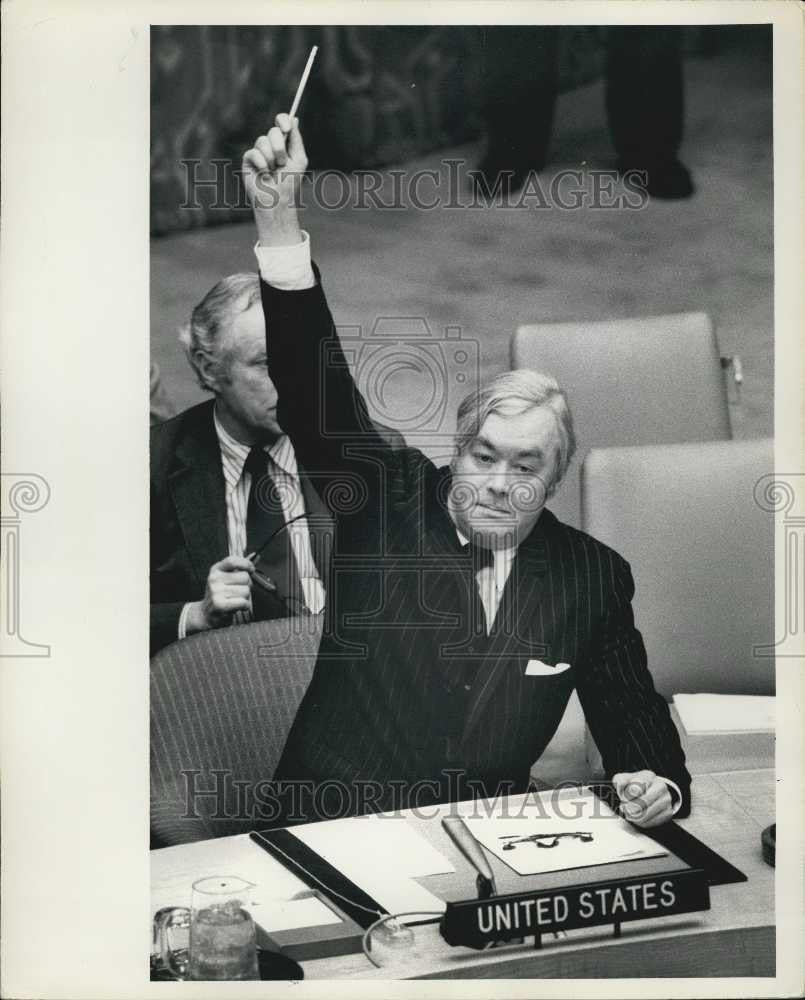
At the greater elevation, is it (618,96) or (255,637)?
(618,96)

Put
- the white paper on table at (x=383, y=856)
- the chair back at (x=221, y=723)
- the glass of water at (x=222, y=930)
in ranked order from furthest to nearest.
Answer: the chair back at (x=221, y=723) → the white paper on table at (x=383, y=856) → the glass of water at (x=222, y=930)

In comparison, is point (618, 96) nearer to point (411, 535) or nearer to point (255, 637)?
point (411, 535)

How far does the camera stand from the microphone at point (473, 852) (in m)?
2.48

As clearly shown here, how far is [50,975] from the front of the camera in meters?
2.83

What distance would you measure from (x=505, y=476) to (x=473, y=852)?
0.76 metres

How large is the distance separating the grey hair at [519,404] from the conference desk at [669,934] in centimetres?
74

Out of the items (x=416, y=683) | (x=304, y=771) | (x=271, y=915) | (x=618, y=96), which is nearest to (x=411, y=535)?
(x=416, y=683)

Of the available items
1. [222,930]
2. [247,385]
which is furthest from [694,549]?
[222,930]

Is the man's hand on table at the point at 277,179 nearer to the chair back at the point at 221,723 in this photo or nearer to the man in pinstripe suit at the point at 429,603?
the man in pinstripe suit at the point at 429,603

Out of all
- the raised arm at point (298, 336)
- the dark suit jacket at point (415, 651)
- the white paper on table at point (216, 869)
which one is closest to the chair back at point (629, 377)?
the dark suit jacket at point (415, 651)

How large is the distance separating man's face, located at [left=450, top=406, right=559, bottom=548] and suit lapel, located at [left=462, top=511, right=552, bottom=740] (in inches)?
1.5

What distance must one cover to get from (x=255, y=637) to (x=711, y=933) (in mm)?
1070

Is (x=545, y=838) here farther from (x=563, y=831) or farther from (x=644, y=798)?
(x=644, y=798)

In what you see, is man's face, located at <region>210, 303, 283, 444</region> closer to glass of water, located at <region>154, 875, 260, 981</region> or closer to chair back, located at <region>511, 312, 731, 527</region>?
chair back, located at <region>511, 312, 731, 527</region>
